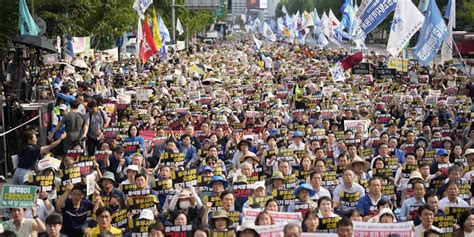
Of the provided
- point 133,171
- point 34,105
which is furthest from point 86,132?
point 133,171

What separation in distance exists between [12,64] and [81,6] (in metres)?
18.1

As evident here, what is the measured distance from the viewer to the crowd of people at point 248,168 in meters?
10.2

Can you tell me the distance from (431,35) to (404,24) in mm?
969

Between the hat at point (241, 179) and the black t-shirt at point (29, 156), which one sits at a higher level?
the black t-shirt at point (29, 156)

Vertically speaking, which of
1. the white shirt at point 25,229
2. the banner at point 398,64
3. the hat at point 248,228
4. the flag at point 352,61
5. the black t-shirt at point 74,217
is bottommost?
the black t-shirt at point 74,217

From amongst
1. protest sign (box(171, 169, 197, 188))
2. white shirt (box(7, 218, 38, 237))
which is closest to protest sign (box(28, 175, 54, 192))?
white shirt (box(7, 218, 38, 237))

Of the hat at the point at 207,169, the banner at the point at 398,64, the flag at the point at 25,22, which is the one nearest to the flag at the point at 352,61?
the banner at the point at 398,64

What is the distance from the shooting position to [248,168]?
516 inches

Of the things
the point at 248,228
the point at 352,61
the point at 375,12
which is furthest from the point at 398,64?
the point at 248,228

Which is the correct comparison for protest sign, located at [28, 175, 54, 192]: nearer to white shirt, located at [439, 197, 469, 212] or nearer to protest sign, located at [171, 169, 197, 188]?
protest sign, located at [171, 169, 197, 188]

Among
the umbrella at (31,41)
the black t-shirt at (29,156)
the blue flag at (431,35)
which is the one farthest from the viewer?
the blue flag at (431,35)

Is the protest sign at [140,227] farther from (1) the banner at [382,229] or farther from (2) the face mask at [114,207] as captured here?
(1) the banner at [382,229]

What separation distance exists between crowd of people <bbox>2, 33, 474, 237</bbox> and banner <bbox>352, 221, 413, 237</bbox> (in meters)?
0.18

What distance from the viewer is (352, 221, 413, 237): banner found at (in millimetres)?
9094
